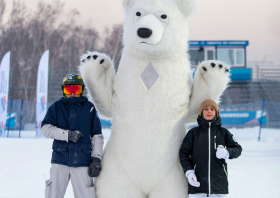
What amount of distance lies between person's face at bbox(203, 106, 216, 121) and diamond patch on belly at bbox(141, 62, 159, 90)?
0.45 metres

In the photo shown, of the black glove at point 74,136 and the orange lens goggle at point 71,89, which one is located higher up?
the orange lens goggle at point 71,89

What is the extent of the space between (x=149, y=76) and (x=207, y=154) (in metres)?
0.73

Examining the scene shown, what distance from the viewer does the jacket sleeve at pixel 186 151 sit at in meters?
2.17

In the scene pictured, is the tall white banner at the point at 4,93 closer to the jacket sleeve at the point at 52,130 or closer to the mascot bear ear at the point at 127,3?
the jacket sleeve at the point at 52,130

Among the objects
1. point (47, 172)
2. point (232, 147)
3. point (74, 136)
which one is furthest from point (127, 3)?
point (47, 172)

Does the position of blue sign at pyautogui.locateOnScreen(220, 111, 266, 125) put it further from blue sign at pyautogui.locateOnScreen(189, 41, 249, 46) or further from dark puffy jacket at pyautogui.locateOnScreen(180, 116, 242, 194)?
dark puffy jacket at pyautogui.locateOnScreen(180, 116, 242, 194)

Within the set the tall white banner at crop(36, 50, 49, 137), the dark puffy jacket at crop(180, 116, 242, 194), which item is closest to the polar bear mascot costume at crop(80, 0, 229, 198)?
the dark puffy jacket at crop(180, 116, 242, 194)

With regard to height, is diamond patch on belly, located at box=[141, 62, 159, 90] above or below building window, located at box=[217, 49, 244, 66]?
below

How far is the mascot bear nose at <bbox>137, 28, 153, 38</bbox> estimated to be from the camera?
212 cm

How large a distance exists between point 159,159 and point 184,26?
3.56 ft

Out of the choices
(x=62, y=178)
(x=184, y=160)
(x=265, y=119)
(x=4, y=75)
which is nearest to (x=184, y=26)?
(x=184, y=160)

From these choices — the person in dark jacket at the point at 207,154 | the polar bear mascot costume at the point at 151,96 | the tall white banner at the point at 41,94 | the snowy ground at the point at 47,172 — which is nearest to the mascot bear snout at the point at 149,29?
the polar bear mascot costume at the point at 151,96

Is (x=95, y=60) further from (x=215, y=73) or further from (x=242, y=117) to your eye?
(x=242, y=117)

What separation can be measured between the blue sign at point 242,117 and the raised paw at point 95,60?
11.9 m
